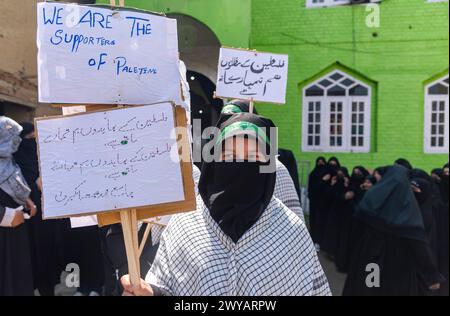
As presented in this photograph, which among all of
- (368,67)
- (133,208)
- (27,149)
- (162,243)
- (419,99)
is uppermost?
(368,67)

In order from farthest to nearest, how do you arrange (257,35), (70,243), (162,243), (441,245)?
(257,35) → (441,245) → (70,243) → (162,243)

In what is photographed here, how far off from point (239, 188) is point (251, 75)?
1502 mm

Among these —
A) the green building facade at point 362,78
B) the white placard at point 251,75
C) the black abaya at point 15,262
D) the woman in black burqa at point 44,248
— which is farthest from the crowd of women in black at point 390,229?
the black abaya at point 15,262

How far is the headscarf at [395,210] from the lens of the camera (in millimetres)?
3561

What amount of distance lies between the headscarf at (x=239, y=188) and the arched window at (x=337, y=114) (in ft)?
9.87

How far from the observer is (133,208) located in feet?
5.62

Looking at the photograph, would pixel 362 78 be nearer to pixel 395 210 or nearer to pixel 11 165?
pixel 395 210

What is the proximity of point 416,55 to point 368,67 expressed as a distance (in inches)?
19.9

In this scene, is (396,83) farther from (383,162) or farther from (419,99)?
(383,162)

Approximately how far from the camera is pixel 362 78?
499 cm

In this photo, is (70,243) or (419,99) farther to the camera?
(419,99)

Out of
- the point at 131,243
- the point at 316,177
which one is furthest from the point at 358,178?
the point at 131,243

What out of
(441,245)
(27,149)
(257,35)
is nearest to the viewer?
(27,149)

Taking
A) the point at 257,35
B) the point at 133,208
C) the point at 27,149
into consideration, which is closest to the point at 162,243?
the point at 133,208
